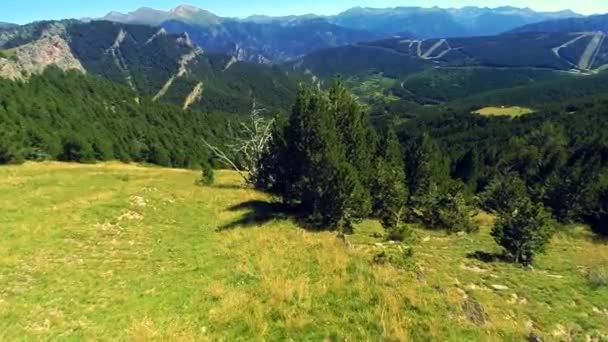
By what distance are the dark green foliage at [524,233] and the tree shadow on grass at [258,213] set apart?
1600 cm

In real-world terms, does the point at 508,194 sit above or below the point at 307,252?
below

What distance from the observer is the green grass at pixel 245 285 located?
16484 mm

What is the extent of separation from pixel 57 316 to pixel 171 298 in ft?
13.5

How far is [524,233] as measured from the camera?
102 feet

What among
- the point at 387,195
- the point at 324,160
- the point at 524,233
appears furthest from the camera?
the point at 387,195

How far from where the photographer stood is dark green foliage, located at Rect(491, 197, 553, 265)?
31.2 metres

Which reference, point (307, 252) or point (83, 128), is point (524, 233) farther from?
point (83, 128)

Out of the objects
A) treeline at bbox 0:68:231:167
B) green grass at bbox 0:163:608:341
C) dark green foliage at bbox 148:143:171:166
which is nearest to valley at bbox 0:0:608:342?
green grass at bbox 0:163:608:341

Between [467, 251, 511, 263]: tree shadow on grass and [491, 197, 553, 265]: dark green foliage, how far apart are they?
20.4 inches

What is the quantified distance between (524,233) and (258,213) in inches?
774

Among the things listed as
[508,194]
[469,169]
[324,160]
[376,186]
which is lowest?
[469,169]

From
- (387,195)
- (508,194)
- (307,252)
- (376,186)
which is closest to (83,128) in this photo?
(376,186)

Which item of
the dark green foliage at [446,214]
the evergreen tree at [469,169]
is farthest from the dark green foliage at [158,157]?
the dark green foliage at [446,214]

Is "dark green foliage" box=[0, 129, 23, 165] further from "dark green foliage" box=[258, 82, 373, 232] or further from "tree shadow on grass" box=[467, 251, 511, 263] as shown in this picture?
"tree shadow on grass" box=[467, 251, 511, 263]
